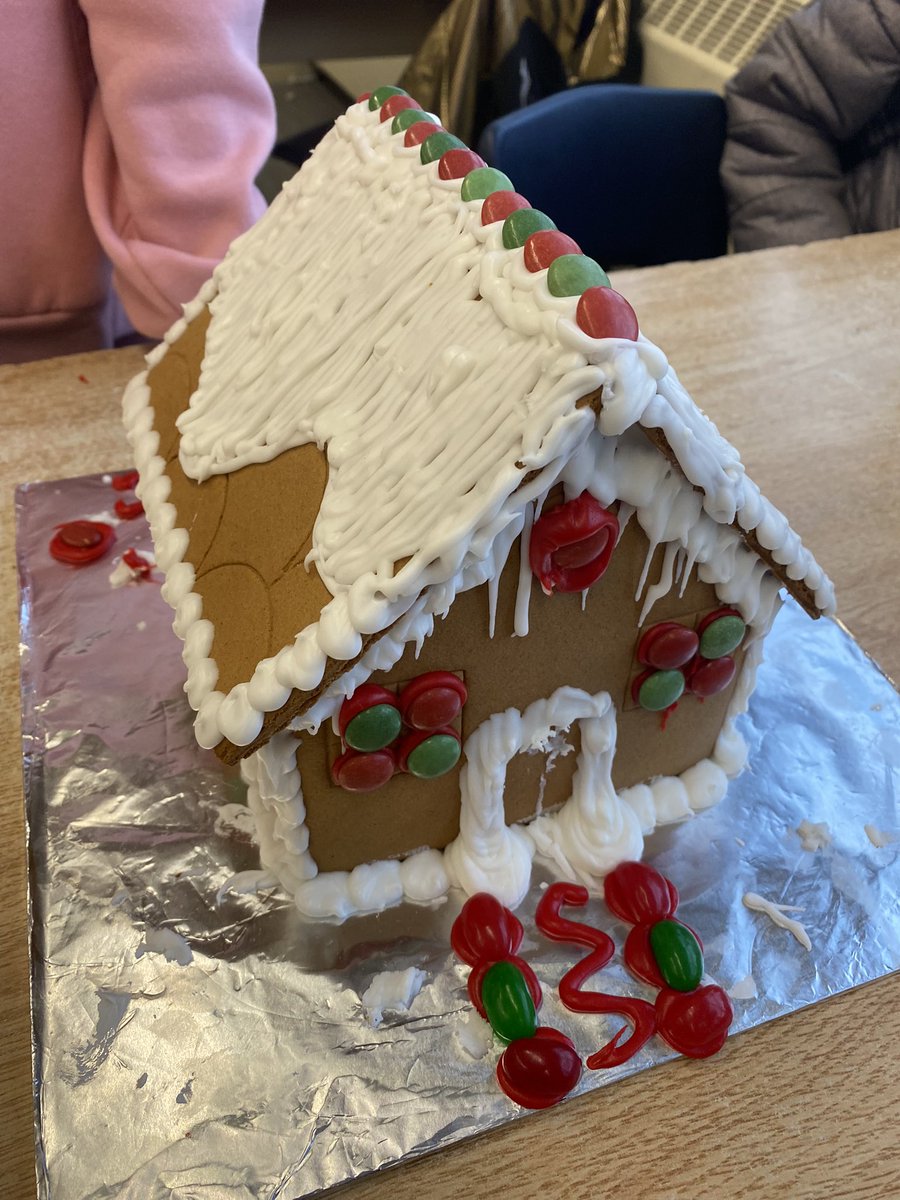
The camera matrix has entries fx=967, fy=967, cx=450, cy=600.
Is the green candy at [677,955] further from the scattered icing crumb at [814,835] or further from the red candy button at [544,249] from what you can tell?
the red candy button at [544,249]

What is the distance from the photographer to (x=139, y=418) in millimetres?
891

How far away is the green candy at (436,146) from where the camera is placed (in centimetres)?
75

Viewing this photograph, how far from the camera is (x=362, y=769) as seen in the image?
66 centimetres

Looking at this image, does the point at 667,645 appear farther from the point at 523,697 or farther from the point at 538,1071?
the point at 538,1071

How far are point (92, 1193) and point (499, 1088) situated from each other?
0.27m

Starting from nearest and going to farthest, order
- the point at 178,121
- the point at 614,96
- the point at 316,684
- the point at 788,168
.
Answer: the point at 316,684
the point at 178,121
the point at 614,96
the point at 788,168

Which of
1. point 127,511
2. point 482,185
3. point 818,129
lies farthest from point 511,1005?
point 818,129

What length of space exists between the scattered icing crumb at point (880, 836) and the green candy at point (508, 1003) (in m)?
0.33

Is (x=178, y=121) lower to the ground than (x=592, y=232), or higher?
higher

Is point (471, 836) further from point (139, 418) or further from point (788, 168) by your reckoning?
point (788, 168)

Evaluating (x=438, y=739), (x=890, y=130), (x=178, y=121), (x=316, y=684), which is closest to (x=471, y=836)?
(x=438, y=739)

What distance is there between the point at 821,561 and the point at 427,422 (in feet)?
2.15

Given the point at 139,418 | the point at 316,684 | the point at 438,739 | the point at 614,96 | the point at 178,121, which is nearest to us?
the point at 316,684

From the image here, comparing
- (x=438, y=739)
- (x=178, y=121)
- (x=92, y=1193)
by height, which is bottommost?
(x=92, y=1193)
